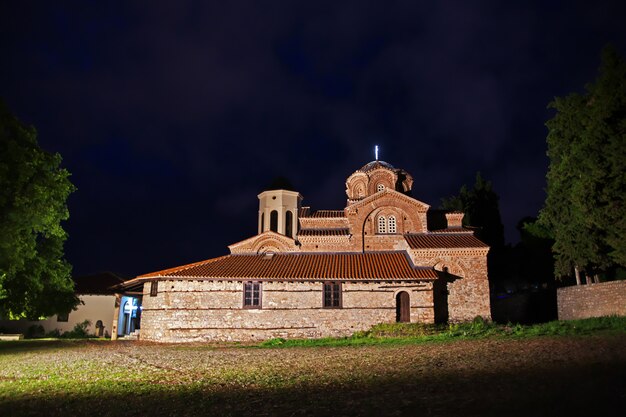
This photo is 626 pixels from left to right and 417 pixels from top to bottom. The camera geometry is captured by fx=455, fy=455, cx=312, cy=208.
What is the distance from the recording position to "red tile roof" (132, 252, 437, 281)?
23688mm

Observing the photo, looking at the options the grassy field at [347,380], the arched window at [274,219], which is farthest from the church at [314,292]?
the arched window at [274,219]

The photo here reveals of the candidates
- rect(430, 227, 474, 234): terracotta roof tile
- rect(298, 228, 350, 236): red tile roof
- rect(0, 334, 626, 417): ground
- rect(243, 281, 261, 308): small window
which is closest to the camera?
rect(0, 334, 626, 417): ground

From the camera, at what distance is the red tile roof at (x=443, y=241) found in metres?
25.3

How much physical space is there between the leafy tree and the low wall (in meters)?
12.6

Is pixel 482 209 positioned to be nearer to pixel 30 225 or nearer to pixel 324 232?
pixel 324 232

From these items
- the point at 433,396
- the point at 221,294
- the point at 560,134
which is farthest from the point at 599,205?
the point at 221,294

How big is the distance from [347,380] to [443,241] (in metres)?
17.4

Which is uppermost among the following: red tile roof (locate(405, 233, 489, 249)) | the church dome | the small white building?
the church dome

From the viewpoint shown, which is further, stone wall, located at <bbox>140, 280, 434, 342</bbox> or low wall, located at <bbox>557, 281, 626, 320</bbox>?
stone wall, located at <bbox>140, 280, 434, 342</bbox>

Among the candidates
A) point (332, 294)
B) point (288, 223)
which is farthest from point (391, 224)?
point (288, 223)

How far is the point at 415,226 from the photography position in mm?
28500

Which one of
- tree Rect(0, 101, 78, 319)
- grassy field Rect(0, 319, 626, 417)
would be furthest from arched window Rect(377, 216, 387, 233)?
tree Rect(0, 101, 78, 319)

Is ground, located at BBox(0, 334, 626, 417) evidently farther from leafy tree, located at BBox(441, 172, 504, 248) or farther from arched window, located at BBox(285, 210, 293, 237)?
leafy tree, located at BBox(441, 172, 504, 248)

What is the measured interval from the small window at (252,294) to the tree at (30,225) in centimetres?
806
